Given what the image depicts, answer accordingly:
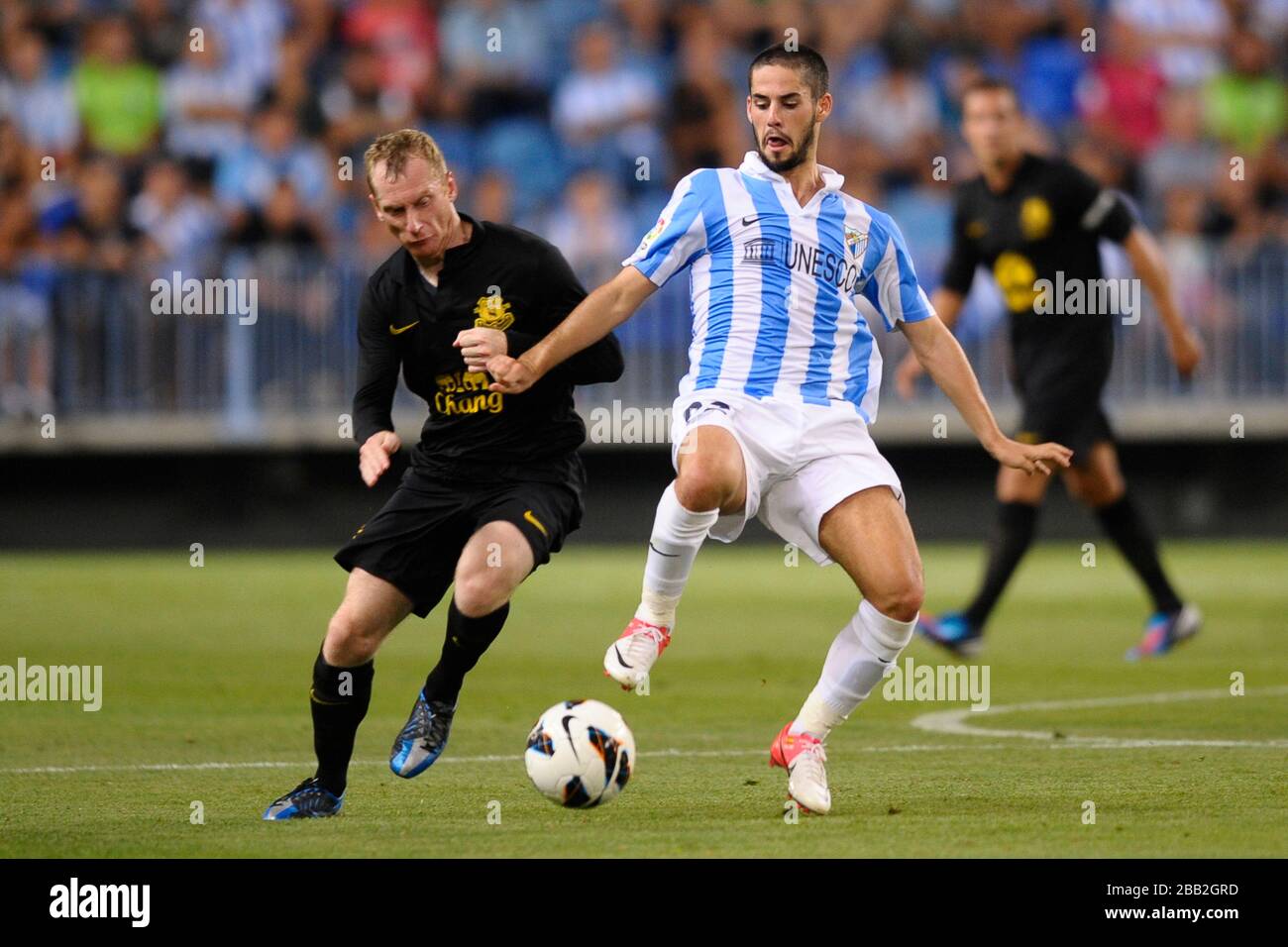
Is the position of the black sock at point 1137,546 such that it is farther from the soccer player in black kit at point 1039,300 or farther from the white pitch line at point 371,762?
the white pitch line at point 371,762

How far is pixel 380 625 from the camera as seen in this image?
21.4 feet

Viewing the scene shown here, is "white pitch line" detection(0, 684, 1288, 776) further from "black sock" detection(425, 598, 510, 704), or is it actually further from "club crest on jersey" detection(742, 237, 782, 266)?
"club crest on jersey" detection(742, 237, 782, 266)

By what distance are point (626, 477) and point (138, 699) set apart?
9197 millimetres

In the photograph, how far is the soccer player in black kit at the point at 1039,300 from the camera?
10742 millimetres

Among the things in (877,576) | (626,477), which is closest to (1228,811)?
(877,576)

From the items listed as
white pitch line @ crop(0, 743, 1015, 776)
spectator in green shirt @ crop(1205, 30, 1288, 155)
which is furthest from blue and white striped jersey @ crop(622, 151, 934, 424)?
spectator in green shirt @ crop(1205, 30, 1288, 155)

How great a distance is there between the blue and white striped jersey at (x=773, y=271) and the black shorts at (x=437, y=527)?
619 mm

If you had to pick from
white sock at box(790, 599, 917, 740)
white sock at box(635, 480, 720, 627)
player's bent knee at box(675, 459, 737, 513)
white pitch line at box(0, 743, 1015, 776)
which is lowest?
white pitch line at box(0, 743, 1015, 776)

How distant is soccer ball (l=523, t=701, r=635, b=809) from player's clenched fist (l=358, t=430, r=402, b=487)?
2.88 ft

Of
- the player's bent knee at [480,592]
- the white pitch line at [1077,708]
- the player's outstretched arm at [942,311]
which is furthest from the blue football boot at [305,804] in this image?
the player's outstretched arm at [942,311]

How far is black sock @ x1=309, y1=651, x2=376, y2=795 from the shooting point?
20.9 ft

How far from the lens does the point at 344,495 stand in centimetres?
1838

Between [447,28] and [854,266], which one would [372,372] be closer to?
[854,266]

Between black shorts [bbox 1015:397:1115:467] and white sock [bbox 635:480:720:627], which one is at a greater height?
black shorts [bbox 1015:397:1115:467]
